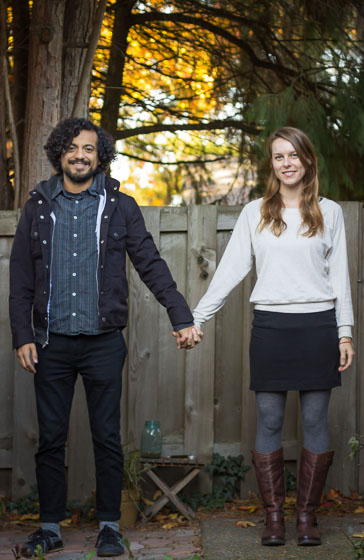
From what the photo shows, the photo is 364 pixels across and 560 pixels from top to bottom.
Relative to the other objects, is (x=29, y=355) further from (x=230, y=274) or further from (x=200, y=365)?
(x=200, y=365)

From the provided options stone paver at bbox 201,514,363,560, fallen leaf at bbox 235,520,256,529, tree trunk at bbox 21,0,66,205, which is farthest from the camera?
tree trunk at bbox 21,0,66,205

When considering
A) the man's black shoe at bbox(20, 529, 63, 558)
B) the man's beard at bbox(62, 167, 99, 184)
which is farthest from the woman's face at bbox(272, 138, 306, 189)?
the man's black shoe at bbox(20, 529, 63, 558)

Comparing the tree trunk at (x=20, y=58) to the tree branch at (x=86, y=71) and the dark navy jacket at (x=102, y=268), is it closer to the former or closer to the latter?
the tree branch at (x=86, y=71)

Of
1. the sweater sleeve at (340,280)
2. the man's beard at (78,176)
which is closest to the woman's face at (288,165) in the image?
the sweater sleeve at (340,280)

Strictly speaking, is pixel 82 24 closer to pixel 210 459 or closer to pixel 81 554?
pixel 210 459

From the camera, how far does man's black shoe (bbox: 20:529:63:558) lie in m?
3.34

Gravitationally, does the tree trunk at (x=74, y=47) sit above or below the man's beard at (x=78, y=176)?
above

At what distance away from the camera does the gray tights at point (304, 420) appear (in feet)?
11.3

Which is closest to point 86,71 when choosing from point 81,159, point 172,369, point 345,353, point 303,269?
point 81,159

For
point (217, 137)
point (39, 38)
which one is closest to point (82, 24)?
point (39, 38)

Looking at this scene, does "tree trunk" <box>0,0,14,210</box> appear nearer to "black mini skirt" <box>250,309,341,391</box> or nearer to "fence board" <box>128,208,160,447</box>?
"fence board" <box>128,208,160,447</box>

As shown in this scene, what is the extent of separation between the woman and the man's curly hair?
2.52 feet

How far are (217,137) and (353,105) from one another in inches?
102

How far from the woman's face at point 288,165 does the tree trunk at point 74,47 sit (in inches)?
65.4
